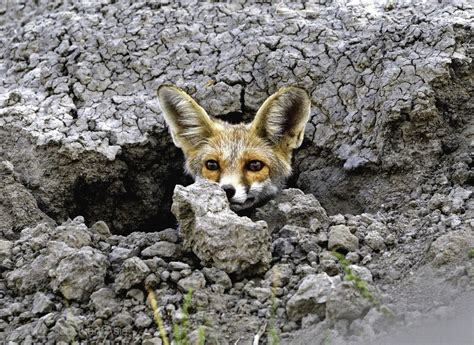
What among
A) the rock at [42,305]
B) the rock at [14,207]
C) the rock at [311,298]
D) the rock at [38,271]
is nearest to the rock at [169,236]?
the rock at [38,271]

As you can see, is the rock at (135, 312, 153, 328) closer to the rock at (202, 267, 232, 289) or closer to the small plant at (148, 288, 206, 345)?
the small plant at (148, 288, 206, 345)

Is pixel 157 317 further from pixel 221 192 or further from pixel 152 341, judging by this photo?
pixel 221 192

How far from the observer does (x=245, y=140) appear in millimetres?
6332

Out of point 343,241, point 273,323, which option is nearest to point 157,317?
point 273,323

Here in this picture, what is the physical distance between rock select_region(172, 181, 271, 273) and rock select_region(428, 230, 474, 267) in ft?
3.01

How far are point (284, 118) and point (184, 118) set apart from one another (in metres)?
0.81

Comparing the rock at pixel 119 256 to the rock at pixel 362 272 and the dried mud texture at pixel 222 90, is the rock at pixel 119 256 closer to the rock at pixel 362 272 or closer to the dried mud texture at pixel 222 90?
the rock at pixel 362 272

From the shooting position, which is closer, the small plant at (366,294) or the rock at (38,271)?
Answer: the small plant at (366,294)

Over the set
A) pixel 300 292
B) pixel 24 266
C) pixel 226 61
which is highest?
pixel 226 61

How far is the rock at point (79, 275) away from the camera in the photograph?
427 centimetres

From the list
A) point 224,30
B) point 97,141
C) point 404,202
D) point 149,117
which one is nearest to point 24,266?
point 97,141

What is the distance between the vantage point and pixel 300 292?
12.7 ft

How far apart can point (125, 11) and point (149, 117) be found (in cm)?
115

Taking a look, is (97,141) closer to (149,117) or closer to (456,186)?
(149,117)
